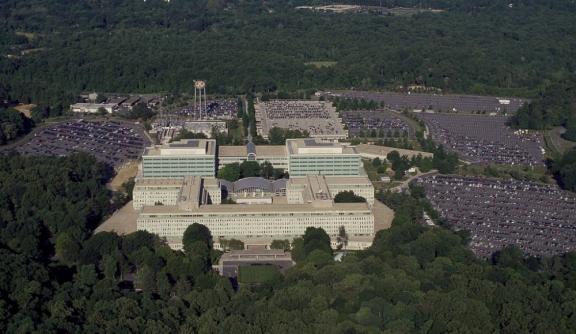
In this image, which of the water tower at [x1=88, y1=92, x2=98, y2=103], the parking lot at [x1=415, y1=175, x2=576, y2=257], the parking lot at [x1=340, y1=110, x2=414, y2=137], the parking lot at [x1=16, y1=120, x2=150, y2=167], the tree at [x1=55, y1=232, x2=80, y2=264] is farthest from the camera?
the water tower at [x1=88, y1=92, x2=98, y2=103]

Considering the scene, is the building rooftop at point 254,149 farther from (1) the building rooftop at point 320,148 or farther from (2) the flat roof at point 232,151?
(1) the building rooftop at point 320,148

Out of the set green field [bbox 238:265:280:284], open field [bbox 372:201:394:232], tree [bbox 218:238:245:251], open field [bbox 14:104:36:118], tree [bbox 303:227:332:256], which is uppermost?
tree [bbox 303:227:332:256]

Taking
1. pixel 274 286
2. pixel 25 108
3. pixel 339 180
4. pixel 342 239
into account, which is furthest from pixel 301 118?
pixel 274 286

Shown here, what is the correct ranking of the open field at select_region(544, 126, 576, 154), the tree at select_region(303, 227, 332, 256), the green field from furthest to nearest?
the open field at select_region(544, 126, 576, 154) < the tree at select_region(303, 227, 332, 256) < the green field

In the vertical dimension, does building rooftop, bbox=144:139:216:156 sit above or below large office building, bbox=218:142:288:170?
above

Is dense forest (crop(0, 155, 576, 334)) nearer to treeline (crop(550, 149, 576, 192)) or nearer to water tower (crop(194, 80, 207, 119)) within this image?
treeline (crop(550, 149, 576, 192))

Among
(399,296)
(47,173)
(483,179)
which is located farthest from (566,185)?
(47,173)

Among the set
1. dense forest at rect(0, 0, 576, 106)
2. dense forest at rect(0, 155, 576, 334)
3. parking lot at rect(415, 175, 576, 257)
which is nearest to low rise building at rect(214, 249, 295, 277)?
dense forest at rect(0, 155, 576, 334)

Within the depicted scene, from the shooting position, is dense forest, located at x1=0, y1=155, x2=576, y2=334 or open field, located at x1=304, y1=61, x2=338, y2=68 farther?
open field, located at x1=304, y1=61, x2=338, y2=68
